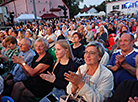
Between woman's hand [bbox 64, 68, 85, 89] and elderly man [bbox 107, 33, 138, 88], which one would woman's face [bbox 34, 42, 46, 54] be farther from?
elderly man [bbox 107, 33, 138, 88]

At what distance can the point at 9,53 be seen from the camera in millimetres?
2977

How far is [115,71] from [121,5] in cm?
4428

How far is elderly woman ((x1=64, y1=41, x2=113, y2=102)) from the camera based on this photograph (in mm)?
1330

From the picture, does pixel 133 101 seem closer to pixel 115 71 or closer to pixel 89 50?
pixel 89 50

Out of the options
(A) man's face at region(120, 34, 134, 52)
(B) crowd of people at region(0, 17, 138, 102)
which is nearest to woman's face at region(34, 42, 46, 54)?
(B) crowd of people at region(0, 17, 138, 102)

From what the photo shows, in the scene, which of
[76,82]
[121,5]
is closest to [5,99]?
[76,82]

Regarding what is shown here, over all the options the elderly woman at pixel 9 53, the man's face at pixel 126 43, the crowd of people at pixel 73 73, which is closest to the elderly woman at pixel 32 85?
the crowd of people at pixel 73 73

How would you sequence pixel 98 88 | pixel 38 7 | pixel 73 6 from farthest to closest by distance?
pixel 73 6 < pixel 38 7 < pixel 98 88

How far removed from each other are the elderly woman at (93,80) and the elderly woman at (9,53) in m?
1.72

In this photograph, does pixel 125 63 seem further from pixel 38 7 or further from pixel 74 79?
pixel 38 7

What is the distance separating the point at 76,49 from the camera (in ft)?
10.4

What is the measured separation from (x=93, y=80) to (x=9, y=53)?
93.8 inches

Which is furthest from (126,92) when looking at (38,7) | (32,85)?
(38,7)

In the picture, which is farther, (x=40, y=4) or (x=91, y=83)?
(x=40, y=4)
